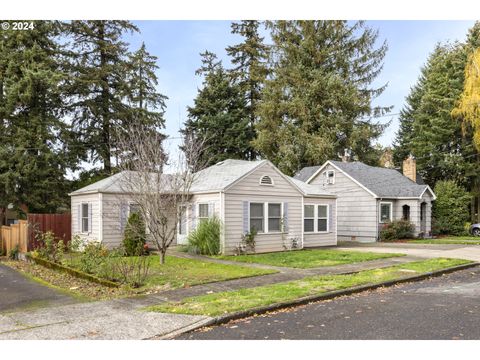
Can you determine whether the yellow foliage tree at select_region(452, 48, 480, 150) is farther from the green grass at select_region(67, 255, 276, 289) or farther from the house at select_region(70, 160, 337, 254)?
the green grass at select_region(67, 255, 276, 289)

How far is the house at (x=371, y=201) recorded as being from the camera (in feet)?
83.6

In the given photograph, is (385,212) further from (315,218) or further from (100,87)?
(100,87)

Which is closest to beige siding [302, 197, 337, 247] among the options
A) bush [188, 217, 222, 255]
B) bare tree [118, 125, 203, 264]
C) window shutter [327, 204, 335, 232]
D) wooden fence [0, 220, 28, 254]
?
window shutter [327, 204, 335, 232]

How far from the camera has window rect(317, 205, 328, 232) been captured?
2023cm

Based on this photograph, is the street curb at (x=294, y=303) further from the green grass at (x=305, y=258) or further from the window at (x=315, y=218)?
the window at (x=315, y=218)

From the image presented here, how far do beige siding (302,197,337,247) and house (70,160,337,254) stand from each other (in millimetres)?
49

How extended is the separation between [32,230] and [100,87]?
14.7 meters

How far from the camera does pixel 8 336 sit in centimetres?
618

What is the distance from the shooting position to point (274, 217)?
18266mm

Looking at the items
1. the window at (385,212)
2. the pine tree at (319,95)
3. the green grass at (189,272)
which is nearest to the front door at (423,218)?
the window at (385,212)

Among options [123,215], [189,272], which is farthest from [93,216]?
[189,272]
